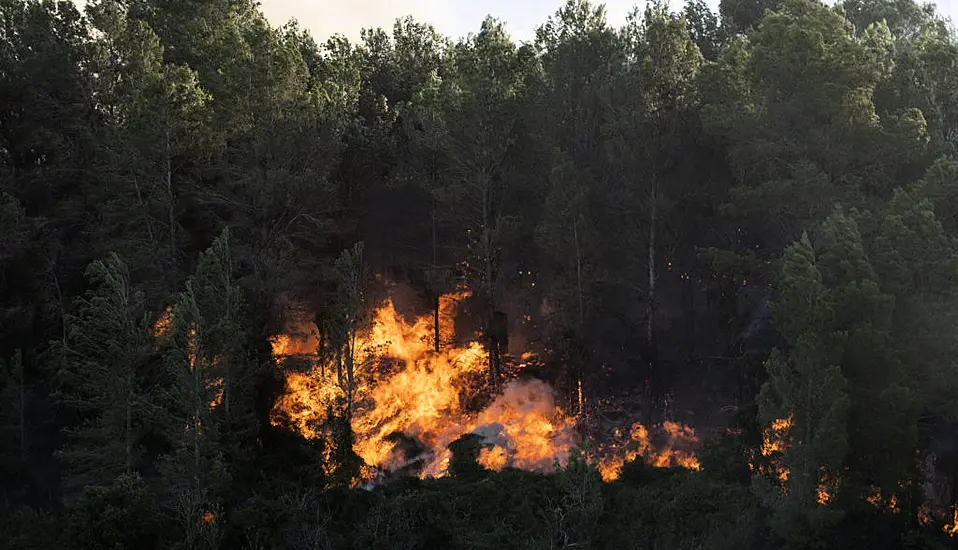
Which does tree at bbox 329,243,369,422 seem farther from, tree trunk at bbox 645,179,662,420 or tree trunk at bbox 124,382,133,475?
tree trunk at bbox 645,179,662,420

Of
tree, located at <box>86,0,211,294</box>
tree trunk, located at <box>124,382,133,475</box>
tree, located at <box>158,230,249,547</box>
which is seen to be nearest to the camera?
tree, located at <box>158,230,249,547</box>

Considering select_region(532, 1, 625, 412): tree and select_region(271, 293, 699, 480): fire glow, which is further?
select_region(532, 1, 625, 412): tree

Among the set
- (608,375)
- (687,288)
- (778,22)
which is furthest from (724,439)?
(778,22)

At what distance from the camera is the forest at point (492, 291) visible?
23.0 m

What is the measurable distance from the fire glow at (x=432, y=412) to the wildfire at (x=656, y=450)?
42 millimetres

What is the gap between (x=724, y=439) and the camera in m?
27.7

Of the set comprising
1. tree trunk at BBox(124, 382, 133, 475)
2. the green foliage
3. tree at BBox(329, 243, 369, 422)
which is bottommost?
the green foliage

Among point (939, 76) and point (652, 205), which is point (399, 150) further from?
point (939, 76)

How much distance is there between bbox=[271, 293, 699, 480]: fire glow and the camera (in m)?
29.6

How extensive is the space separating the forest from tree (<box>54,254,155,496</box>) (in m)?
0.17

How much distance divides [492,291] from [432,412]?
6.45 m

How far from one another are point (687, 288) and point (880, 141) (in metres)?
12.9

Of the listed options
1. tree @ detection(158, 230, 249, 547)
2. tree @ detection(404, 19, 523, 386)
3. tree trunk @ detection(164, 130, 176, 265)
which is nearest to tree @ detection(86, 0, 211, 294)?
tree trunk @ detection(164, 130, 176, 265)

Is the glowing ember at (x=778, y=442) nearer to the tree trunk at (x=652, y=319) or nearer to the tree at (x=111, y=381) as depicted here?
the tree trunk at (x=652, y=319)
